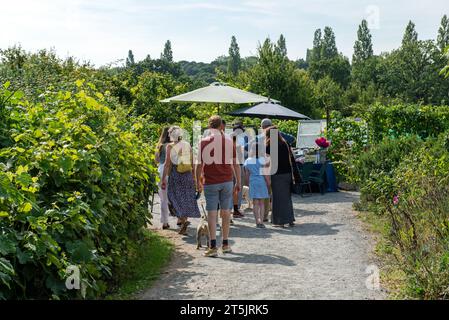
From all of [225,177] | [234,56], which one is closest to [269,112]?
[225,177]

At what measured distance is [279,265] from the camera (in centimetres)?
794

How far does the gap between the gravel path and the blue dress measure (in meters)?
0.57

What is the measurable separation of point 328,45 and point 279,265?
115241mm

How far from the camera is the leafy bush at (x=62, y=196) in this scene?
4785mm

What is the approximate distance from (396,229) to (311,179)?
26.4 feet

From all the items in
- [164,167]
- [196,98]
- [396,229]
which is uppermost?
[196,98]

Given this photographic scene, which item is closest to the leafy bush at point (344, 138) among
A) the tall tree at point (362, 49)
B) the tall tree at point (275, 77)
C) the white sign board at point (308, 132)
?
the white sign board at point (308, 132)

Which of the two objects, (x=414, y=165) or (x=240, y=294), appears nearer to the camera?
(x=240, y=294)

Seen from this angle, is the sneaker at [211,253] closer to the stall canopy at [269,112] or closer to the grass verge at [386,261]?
the grass verge at [386,261]

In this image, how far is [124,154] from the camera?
7.50m

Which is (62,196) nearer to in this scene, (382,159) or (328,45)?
(382,159)
